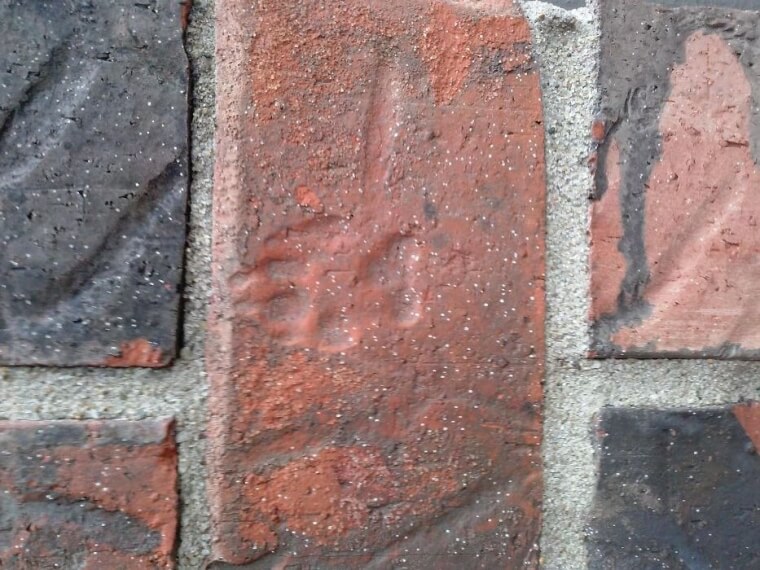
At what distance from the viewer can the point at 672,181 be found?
41cm

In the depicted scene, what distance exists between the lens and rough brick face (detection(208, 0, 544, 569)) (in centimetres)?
38

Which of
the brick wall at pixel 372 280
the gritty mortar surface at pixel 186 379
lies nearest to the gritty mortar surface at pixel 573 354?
the brick wall at pixel 372 280

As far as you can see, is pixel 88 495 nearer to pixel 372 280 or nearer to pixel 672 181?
pixel 372 280

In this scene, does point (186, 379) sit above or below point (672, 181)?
below

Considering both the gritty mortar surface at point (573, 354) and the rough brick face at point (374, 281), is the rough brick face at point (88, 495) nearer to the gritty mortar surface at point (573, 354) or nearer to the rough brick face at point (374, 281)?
the rough brick face at point (374, 281)

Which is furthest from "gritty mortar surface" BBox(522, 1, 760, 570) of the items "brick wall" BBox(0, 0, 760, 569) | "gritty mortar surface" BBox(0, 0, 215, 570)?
"gritty mortar surface" BBox(0, 0, 215, 570)

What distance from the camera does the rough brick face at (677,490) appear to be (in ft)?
1.39

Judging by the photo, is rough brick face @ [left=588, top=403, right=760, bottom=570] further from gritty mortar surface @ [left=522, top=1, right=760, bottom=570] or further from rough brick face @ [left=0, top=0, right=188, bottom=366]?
rough brick face @ [left=0, top=0, right=188, bottom=366]

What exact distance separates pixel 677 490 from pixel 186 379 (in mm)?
323

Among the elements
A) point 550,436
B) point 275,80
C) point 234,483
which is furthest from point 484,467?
point 275,80

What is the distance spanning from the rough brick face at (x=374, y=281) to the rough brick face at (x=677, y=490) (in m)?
0.07

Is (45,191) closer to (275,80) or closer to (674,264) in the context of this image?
(275,80)

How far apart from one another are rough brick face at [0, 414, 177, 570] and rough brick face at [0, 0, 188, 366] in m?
0.04

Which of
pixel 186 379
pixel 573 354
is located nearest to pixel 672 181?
pixel 573 354
